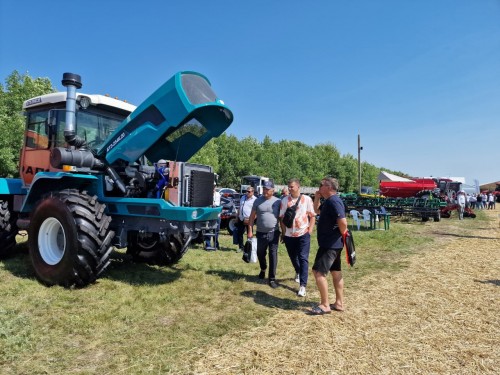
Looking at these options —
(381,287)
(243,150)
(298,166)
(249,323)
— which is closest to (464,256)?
(381,287)

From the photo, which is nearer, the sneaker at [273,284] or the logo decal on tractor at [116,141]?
the logo decal on tractor at [116,141]

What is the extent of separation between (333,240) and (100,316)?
2.85 meters

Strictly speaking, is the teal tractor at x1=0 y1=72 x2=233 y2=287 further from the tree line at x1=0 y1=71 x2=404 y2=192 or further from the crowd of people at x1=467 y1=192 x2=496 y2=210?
the crowd of people at x1=467 y1=192 x2=496 y2=210

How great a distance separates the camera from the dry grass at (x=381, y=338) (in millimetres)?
3141

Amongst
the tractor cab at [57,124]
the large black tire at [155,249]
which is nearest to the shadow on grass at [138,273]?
the large black tire at [155,249]

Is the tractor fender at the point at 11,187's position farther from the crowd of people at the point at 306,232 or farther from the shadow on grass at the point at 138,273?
the crowd of people at the point at 306,232

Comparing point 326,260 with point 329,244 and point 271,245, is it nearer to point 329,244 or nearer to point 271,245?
point 329,244

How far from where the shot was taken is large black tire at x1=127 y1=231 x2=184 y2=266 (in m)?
6.39

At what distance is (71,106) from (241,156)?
34807 millimetres

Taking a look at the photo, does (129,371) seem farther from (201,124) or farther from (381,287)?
(381,287)

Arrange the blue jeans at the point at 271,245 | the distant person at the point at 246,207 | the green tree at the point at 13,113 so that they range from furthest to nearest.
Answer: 1. the green tree at the point at 13,113
2. the distant person at the point at 246,207
3. the blue jeans at the point at 271,245

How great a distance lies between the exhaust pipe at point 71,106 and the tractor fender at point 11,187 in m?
1.90

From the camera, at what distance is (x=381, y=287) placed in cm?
574

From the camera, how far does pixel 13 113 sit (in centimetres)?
2316
